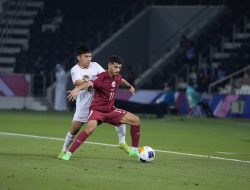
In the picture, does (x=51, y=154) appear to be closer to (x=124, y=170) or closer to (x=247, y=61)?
(x=124, y=170)

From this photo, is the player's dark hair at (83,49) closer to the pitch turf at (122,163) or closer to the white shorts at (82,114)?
the white shorts at (82,114)

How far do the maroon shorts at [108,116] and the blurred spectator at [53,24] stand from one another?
3202 cm

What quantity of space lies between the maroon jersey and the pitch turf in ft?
3.13

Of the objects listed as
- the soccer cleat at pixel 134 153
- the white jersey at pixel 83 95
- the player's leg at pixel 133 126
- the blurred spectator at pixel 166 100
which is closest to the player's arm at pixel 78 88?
the white jersey at pixel 83 95

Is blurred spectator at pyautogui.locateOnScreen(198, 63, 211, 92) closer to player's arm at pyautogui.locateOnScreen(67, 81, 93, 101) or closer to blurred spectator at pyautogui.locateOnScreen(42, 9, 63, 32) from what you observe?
blurred spectator at pyautogui.locateOnScreen(42, 9, 63, 32)

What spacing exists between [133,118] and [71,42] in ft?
102

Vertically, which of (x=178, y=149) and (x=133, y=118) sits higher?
(x=133, y=118)

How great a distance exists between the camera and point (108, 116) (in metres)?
15.7

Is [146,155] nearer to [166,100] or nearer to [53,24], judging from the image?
[166,100]

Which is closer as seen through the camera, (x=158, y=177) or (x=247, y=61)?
(x=158, y=177)

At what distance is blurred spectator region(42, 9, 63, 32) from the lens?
47.4 metres

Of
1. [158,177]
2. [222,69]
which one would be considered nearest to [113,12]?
[222,69]

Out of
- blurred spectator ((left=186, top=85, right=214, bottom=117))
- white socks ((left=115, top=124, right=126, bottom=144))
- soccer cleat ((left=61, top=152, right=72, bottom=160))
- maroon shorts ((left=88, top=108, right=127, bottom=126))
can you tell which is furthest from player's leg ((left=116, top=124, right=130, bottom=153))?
blurred spectator ((left=186, top=85, right=214, bottom=117))

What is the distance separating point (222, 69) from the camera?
132 feet
